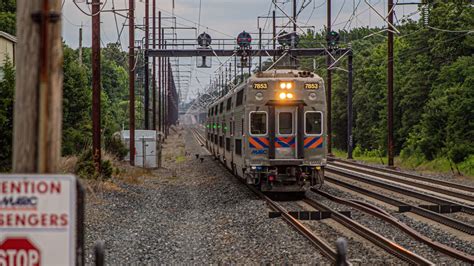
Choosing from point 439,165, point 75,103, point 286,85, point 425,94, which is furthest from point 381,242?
point 425,94

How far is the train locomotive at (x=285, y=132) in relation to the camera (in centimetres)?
1991

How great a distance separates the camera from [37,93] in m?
4.68

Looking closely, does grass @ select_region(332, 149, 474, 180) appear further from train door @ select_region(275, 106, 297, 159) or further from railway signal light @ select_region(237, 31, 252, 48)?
train door @ select_region(275, 106, 297, 159)

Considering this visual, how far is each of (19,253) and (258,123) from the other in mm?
15869

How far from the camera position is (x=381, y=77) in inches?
2174

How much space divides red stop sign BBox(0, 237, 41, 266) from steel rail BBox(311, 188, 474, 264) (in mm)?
7480

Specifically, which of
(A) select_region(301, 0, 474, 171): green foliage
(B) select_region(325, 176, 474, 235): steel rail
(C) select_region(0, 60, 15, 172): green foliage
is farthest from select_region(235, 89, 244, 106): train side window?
(C) select_region(0, 60, 15, 172): green foliage

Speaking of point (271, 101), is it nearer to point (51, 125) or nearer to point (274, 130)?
point (274, 130)

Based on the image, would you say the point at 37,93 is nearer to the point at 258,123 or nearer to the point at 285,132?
the point at 258,123

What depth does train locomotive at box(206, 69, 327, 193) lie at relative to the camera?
1991cm

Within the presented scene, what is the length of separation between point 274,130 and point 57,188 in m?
15.8

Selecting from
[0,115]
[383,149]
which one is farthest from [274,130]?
[383,149]

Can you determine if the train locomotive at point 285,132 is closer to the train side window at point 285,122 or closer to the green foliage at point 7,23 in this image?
the train side window at point 285,122

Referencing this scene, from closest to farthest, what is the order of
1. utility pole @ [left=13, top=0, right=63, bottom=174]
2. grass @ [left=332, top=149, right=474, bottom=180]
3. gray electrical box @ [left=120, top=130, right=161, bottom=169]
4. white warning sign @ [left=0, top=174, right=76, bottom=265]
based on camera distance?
white warning sign @ [left=0, top=174, right=76, bottom=265] < utility pole @ [left=13, top=0, right=63, bottom=174] < grass @ [left=332, top=149, right=474, bottom=180] < gray electrical box @ [left=120, top=130, right=161, bottom=169]
